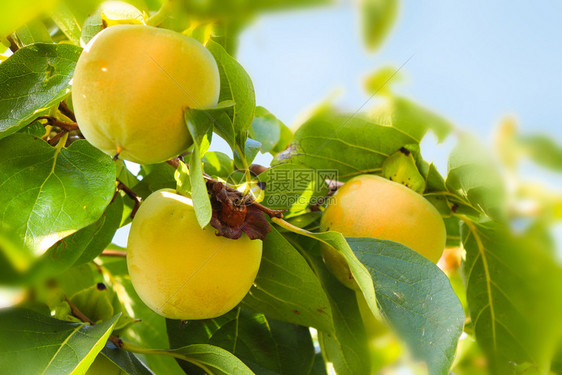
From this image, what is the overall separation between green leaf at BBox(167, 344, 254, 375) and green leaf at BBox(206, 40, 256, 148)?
0.33 metres

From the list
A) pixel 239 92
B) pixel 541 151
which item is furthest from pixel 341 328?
pixel 541 151

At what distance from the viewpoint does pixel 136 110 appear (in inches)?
28.3

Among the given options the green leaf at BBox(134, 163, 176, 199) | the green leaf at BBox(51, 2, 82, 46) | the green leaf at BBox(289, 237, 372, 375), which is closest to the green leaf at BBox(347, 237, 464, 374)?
the green leaf at BBox(289, 237, 372, 375)

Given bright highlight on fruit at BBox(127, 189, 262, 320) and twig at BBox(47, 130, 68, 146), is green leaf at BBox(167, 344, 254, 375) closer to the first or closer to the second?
bright highlight on fruit at BBox(127, 189, 262, 320)

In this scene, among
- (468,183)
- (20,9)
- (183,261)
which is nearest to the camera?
(20,9)

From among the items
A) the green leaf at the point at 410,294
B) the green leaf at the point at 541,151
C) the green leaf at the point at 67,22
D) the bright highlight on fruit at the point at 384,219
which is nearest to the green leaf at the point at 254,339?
the bright highlight on fruit at the point at 384,219

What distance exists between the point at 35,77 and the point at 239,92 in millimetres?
332

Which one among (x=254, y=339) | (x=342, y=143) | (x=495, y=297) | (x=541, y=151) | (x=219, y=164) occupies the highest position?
(x=541, y=151)

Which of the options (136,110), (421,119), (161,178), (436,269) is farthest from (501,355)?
(136,110)

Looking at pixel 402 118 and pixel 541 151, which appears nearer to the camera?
pixel 541 151

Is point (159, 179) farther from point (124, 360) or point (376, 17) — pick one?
point (376, 17)

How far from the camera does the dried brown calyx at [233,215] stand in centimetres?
85

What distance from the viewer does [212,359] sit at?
911 millimetres

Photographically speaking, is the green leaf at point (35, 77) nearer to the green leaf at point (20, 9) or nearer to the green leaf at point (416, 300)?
the green leaf at point (416, 300)
